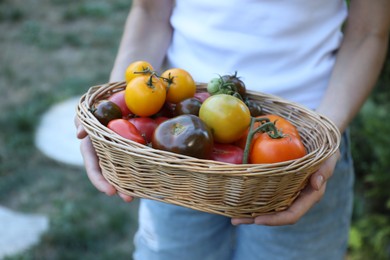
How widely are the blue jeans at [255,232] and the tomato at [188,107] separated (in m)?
0.31

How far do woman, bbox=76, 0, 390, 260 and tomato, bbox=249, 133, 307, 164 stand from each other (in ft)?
0.91

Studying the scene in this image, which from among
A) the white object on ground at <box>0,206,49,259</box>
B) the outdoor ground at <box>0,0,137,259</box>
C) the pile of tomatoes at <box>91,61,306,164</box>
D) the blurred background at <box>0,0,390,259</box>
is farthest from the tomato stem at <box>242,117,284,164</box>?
the white object on ground at <box>0,206,49,259</box>

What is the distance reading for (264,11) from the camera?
144 centimetres

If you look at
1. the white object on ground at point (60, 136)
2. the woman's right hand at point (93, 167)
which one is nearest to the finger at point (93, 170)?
the woman's right hand at point (93, 167)

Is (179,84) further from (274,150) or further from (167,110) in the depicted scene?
(274,150)

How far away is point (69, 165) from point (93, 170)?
1.89m

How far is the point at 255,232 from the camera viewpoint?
4.94 ft

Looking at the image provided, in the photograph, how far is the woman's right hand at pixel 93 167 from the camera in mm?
1262

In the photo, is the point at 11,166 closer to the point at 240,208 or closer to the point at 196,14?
the point at 196,14

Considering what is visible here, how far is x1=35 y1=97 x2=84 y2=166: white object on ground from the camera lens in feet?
10.5

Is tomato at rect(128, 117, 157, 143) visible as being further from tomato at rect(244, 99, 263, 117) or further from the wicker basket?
tomato at rect(244, 99, 263, 117)

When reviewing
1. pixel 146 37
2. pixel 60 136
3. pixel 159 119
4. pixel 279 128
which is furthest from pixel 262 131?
pixel 60 136

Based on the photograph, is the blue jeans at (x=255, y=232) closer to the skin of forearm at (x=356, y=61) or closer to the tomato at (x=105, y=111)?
the skin of forearm at (x=356, y=61)

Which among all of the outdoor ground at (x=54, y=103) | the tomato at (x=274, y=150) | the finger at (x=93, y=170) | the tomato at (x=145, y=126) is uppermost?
the tomato at (x=274, y=150)
